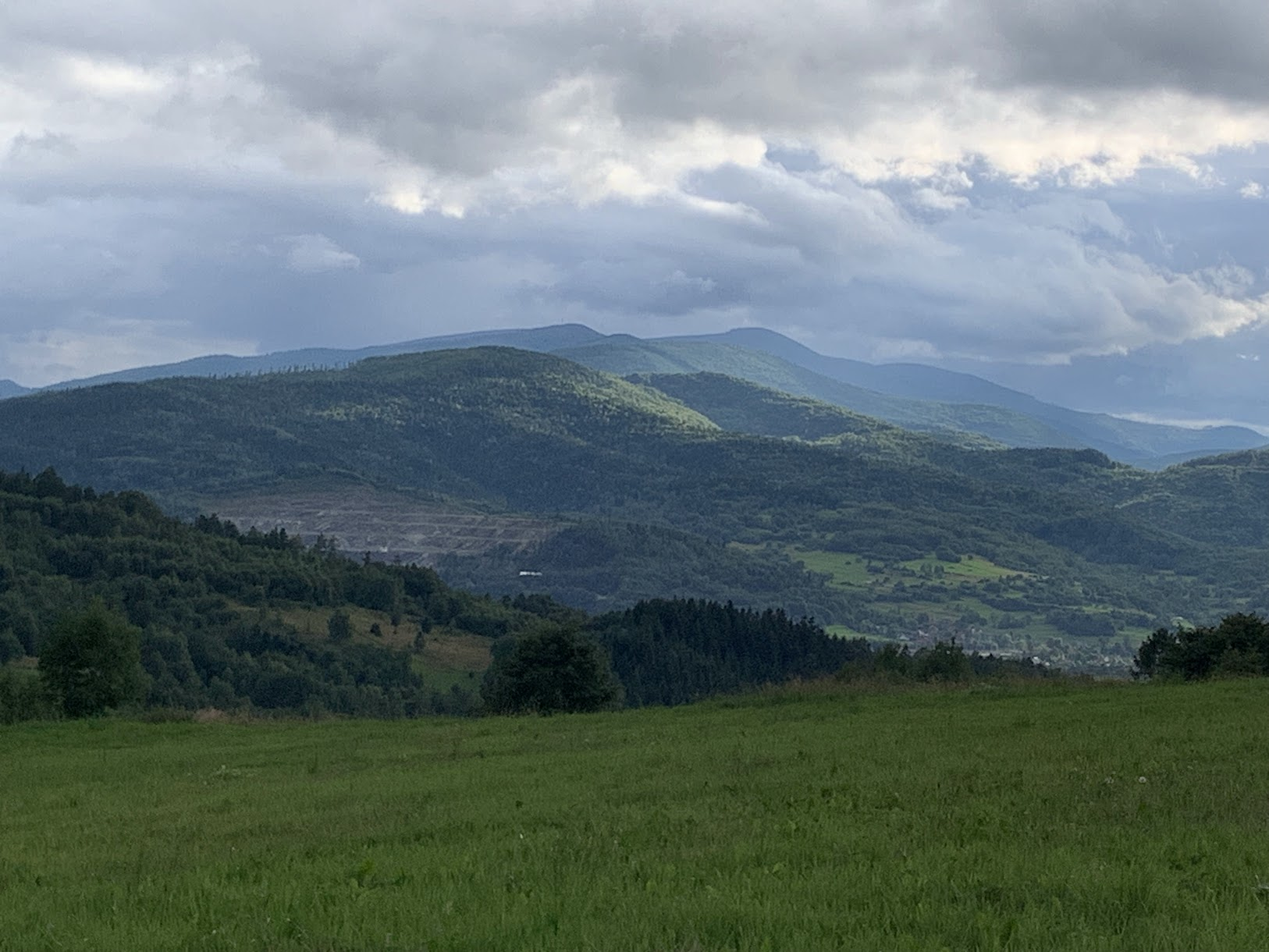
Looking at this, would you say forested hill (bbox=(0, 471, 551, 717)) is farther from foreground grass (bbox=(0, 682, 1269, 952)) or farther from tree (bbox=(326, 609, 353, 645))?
foreground grass (bbox=(0, 682, 1269, 952))

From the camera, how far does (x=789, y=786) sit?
1778 centimetres

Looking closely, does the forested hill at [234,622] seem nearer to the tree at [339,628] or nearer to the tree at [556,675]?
the tree at [339,628]

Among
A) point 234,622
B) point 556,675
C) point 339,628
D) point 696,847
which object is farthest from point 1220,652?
point 234,622

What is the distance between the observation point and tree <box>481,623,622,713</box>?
50875mm

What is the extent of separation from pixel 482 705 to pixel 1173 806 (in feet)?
131

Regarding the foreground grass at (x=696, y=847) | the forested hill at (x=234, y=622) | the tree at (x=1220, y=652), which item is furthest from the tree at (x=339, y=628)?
the foreground grass at (x=696, y=847)

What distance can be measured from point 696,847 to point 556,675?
3873 centimetres

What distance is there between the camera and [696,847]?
13.0 metres

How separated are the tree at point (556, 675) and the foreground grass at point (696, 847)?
23.5m

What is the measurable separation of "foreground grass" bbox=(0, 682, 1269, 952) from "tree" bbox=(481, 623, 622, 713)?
2349cm

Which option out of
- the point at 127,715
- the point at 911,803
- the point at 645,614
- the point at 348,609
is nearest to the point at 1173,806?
the point at 911,803

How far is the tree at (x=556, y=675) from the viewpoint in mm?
50875

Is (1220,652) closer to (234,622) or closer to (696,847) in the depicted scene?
(696,847)

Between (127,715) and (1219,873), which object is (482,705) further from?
(1219,873)
